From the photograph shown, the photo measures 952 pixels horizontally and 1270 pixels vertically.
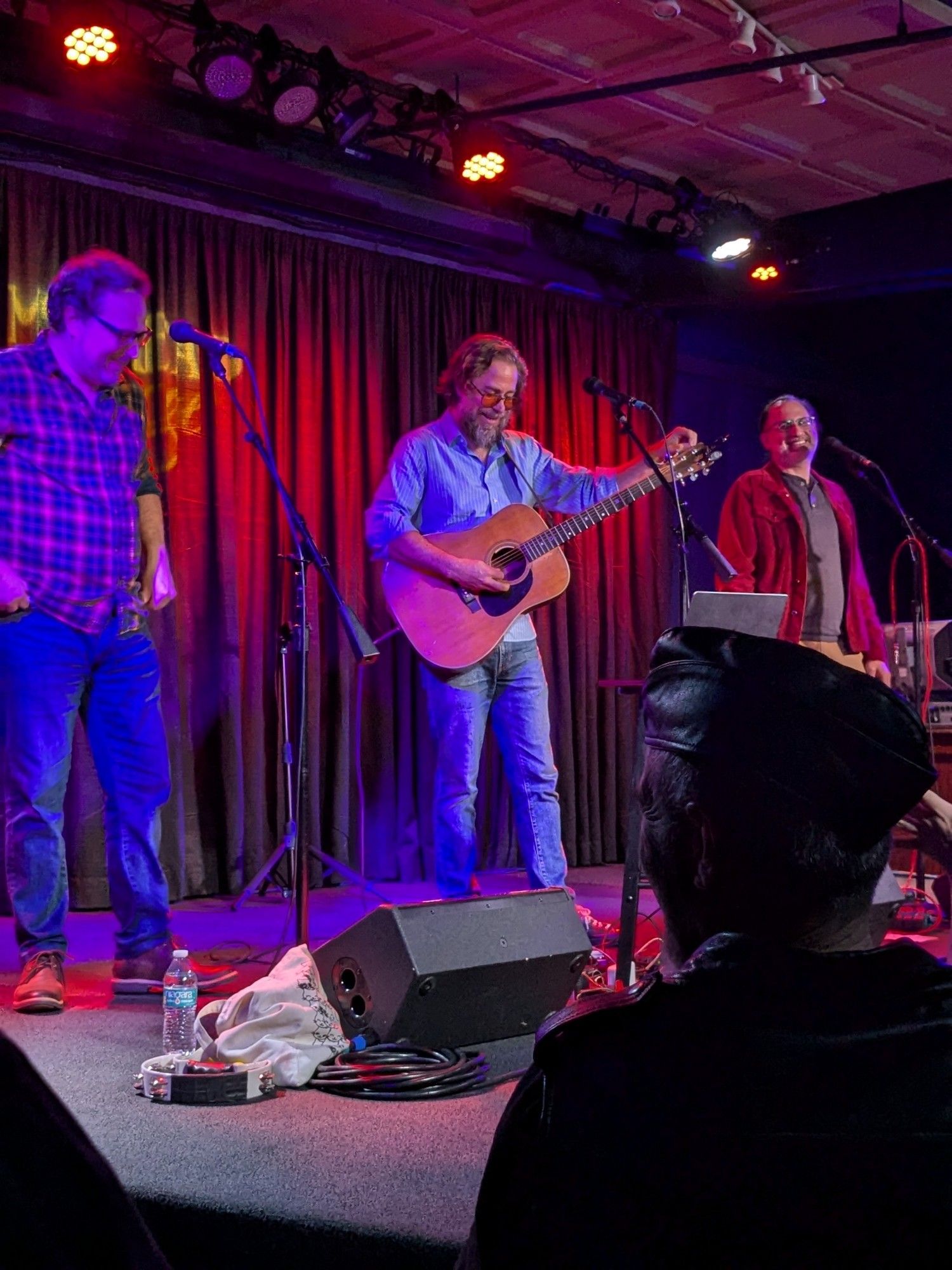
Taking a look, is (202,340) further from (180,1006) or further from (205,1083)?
(205,1083)

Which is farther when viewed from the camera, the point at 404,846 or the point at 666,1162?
the point at 404,846

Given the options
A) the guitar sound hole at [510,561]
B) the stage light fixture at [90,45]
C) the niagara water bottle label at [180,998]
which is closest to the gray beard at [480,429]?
the guitar sound hole at [510,561]

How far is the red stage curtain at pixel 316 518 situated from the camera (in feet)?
19.5

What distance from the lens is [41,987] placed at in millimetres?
3695

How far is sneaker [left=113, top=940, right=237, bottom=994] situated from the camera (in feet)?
12.8

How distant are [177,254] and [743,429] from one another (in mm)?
4272

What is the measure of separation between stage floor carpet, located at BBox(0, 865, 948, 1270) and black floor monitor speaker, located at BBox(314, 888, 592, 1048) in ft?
0.43

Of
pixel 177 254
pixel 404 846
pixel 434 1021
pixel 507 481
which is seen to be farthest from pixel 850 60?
pixel 434 1021

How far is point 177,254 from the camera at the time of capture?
6098 millimetres

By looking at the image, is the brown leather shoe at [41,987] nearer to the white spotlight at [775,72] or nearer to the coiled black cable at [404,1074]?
the coiled black cable at [404,1074]

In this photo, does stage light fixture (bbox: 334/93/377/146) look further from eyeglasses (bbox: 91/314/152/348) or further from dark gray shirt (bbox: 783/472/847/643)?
dark gray shirt (bbox: 783/472/847/643)

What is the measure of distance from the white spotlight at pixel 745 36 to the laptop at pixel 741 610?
261 centimetres

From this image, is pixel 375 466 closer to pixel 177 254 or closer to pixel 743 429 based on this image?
pixel 177 254

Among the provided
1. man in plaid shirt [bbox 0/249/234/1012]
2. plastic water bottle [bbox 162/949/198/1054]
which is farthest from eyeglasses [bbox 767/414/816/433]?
plastic water bottle [bbox 162/949/198/1054]
